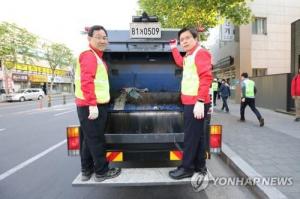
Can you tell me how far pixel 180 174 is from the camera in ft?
12.4

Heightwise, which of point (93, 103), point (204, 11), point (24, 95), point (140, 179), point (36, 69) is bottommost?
point (24, 95)

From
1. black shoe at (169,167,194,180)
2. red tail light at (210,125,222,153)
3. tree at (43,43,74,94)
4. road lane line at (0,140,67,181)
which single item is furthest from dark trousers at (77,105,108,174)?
tree at (43,43,74,94)

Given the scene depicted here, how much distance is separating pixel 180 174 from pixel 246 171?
5.71ft

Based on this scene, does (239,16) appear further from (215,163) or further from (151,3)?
(215,163)

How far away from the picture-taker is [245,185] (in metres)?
4.80

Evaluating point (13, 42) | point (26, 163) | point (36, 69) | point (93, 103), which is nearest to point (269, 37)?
point (26, 163)

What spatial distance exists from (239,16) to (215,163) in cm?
1155

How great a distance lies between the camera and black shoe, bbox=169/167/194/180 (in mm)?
3746

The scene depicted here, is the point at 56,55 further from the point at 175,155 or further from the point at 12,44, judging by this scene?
the point at 175,155

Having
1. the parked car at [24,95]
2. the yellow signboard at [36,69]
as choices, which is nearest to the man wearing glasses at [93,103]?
the parked car at [24,95]

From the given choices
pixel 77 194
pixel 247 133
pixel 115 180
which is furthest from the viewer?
pixel 247 133

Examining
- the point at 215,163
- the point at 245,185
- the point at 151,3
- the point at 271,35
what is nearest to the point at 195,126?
the point at 245,185

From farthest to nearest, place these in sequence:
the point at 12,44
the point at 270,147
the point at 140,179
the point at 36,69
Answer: the point at 36,69 → the point at 12,44 → the point at 270,147 → the point at 140,179

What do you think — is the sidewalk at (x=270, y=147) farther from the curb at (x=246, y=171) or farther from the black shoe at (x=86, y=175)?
the black shoe at (x=86, y=175)
